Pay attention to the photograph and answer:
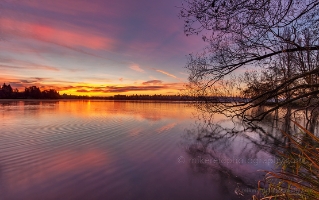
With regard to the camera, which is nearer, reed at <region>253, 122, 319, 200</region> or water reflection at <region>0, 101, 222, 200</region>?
reed at <region>253, 122, 319, 200</region>

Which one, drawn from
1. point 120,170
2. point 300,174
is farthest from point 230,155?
point 300,174

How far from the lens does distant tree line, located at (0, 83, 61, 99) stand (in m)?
96.2

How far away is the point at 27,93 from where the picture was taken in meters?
105

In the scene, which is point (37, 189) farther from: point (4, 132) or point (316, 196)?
point (4, 132)

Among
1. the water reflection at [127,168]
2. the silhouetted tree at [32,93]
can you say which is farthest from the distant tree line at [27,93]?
the water reflection at [127,168]

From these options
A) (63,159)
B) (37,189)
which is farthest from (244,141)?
(37,189)

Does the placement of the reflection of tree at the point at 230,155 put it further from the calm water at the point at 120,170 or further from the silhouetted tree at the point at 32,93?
the silhouetted tree at the point at 32,93

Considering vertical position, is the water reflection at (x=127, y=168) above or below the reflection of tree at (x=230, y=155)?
above

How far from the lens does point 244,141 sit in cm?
1190

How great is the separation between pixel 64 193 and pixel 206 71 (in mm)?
4507

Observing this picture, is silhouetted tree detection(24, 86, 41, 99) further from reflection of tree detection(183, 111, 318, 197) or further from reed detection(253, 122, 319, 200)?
reed detection(253, 122, 319, 200)

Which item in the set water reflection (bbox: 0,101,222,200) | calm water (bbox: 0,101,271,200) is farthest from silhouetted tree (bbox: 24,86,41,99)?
water reflection (bbox: 0,101,222,200)

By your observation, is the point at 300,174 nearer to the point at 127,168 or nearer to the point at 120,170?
the point at 120,170

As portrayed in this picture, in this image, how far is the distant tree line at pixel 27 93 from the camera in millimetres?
96188
